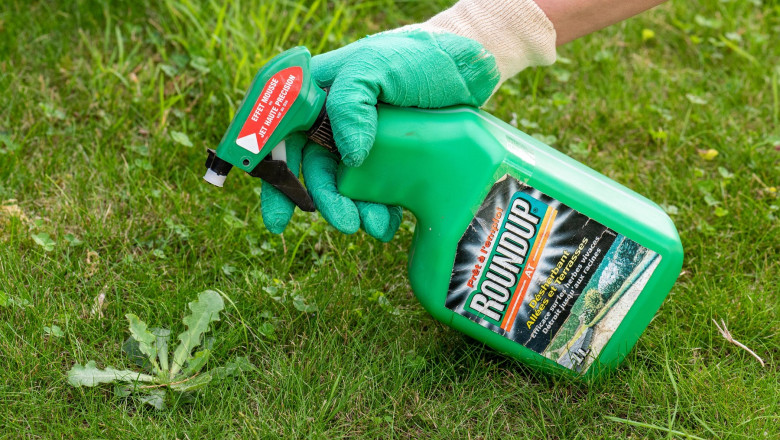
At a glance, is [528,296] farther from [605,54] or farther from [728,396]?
[605,54]

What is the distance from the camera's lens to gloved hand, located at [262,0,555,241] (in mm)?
1653

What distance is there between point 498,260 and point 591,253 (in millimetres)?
213

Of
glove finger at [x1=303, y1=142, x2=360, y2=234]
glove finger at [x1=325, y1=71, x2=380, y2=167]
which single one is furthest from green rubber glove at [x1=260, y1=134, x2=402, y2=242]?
glove finger at [x1=325, y1=71, x2=380, y2=167]

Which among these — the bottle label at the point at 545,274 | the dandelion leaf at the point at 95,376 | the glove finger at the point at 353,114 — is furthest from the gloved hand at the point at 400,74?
the dandelion leaf at the point at 95,376

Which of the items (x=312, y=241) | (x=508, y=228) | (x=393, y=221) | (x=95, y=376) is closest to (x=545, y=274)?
(x=508, y=228)

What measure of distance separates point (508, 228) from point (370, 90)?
44 centimetres

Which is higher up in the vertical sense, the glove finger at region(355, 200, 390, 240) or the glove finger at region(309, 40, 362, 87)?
the glove finger at region(309, 40, 362, 87)

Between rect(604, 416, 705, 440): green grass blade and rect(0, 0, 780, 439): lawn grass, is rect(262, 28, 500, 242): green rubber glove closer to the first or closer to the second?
rect(0, 0, 780, 439): lawn grass

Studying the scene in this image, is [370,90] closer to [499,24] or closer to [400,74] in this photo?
[400,74]

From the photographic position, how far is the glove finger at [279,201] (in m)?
1.77

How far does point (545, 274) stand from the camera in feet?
5.92

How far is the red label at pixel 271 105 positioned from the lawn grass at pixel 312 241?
50cm

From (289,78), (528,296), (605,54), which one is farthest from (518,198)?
(605,54)

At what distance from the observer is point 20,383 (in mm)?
1722
